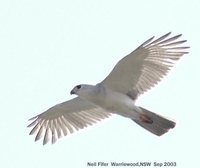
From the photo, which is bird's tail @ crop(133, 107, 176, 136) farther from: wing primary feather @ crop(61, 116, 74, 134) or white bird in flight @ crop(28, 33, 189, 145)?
wing primary feather @ crop(61, 116, 74, 134)

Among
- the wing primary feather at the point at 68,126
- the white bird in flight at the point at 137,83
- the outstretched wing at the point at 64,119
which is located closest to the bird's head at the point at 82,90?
the white bird in flight at the point at 137,83

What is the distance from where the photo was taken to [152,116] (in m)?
17.9

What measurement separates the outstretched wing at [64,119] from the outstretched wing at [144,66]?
1.19 metres

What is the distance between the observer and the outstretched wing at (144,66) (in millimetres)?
17719

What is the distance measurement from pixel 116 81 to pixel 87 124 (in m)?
1.66

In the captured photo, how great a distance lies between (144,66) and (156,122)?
1.20m

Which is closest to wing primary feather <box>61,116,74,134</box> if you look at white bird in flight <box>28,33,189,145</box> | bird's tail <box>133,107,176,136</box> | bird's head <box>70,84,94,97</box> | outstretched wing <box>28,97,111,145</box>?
outstretched wing <box>28,97,111,145</box>

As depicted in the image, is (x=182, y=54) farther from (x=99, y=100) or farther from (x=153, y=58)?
(x=99, y=100)

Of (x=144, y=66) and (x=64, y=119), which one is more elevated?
(x=144, y=66)

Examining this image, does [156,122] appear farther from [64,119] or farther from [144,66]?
[64,119]

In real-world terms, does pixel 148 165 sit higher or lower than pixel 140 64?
lower

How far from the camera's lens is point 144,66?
18.1 meters

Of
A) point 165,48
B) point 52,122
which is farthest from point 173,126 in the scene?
point 52,122

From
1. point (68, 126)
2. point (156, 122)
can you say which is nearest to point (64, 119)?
point (68, 126)
